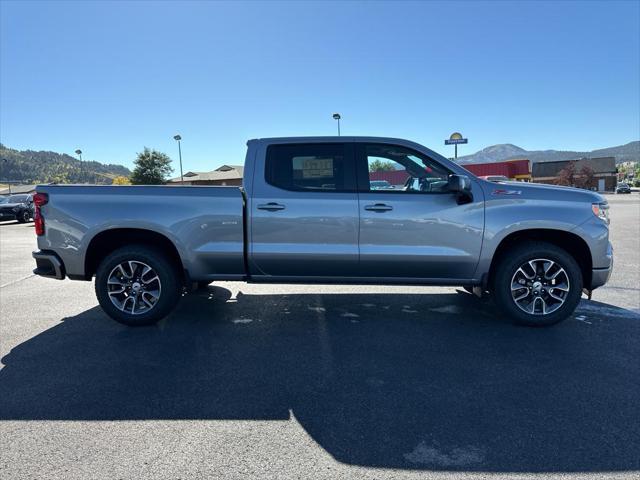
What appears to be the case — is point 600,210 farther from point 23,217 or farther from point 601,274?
point 23,217

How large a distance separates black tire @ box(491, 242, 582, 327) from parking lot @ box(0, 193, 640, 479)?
158 millimetres

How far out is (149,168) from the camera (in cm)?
5866

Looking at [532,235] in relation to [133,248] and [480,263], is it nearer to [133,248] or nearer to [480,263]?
[480,263]

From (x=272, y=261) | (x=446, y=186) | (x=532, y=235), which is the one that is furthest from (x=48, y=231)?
(x=532, y=235)

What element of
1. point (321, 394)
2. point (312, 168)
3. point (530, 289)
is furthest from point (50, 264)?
point (530, 289)

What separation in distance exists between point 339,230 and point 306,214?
0.40 m

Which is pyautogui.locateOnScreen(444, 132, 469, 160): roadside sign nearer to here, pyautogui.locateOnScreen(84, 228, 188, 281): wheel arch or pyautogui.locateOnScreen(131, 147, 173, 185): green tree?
pyautogui.locateOnScreen(84, 228, 188, 281): wheel arch

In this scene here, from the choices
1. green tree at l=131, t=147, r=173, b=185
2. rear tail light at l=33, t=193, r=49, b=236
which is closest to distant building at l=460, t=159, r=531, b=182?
green tree at l=131, t=147, r=173, b=185

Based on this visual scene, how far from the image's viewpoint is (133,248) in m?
4.65

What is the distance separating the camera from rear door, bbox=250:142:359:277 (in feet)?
14.5

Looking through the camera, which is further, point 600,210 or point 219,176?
point 219,176

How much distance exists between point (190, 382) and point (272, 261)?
1610mm

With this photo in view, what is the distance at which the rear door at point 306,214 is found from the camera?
14.5 ft

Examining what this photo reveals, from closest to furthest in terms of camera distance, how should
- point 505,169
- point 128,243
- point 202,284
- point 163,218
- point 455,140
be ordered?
point 163,218
point 128,243
point 202,284
point 455,140
point 505,169
